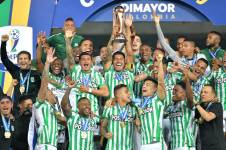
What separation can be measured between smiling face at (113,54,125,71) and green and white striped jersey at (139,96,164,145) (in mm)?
900

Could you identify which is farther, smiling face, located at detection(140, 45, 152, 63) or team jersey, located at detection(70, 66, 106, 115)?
smiling face, located at detection(140, 45, 152, 63)

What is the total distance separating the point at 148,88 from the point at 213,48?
2203mm

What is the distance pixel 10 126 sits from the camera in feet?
41.6

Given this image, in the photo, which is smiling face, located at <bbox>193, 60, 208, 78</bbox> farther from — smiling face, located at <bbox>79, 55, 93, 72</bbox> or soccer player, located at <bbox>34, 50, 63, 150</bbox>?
soccer player, located at <bbox>34, 50, 63, 150</bbox>

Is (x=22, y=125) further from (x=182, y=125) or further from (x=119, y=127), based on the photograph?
(x=182, y=125)

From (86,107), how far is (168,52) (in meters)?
1.83

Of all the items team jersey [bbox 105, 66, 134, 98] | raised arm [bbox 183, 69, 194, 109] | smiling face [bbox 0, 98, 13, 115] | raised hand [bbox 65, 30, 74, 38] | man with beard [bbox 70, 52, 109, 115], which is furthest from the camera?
raised hand [bbox 65, 30, 74, 38]

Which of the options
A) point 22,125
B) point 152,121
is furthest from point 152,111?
point 22,125

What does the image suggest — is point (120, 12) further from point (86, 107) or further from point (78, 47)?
point (86, 107)

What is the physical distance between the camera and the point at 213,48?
46.1ft

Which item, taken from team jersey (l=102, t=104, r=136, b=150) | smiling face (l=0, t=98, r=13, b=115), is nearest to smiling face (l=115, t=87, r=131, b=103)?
team jersey (l=102, t=104, r=136, b=150)

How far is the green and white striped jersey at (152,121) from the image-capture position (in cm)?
1220

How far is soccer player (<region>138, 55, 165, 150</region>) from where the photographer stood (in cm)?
1219

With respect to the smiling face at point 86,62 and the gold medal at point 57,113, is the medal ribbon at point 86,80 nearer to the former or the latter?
the smiling face at point 86,62
